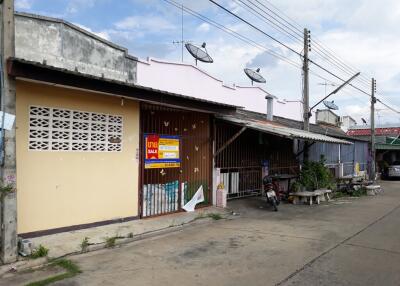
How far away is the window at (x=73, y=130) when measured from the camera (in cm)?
744

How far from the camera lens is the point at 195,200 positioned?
11375 mm

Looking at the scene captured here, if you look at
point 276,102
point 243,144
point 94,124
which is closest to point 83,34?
point 94,124

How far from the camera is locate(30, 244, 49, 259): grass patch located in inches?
249

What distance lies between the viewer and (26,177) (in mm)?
7246

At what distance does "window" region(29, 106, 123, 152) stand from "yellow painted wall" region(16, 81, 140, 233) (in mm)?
111

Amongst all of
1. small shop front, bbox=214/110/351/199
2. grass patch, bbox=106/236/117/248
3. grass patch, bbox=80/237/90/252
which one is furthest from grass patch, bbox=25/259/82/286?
small shop front, bbox=214/110/351/199

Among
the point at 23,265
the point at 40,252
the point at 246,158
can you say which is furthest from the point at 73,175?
the point at 246,158

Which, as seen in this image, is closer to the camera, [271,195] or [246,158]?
[271,195]

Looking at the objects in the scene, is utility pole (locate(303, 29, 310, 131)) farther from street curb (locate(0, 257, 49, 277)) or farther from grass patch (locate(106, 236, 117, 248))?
street curb (locate(0, 257, 49, 277))

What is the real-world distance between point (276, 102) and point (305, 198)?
1430 cm

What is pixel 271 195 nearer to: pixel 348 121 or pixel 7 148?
pixel 7 148

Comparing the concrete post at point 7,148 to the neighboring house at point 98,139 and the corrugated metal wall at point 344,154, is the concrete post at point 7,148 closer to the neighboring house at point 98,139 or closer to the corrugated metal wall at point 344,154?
the neighboring house at point 98,139

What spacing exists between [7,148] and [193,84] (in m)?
13.5

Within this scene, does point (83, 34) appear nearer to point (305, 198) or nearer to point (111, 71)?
point (111, 71)
